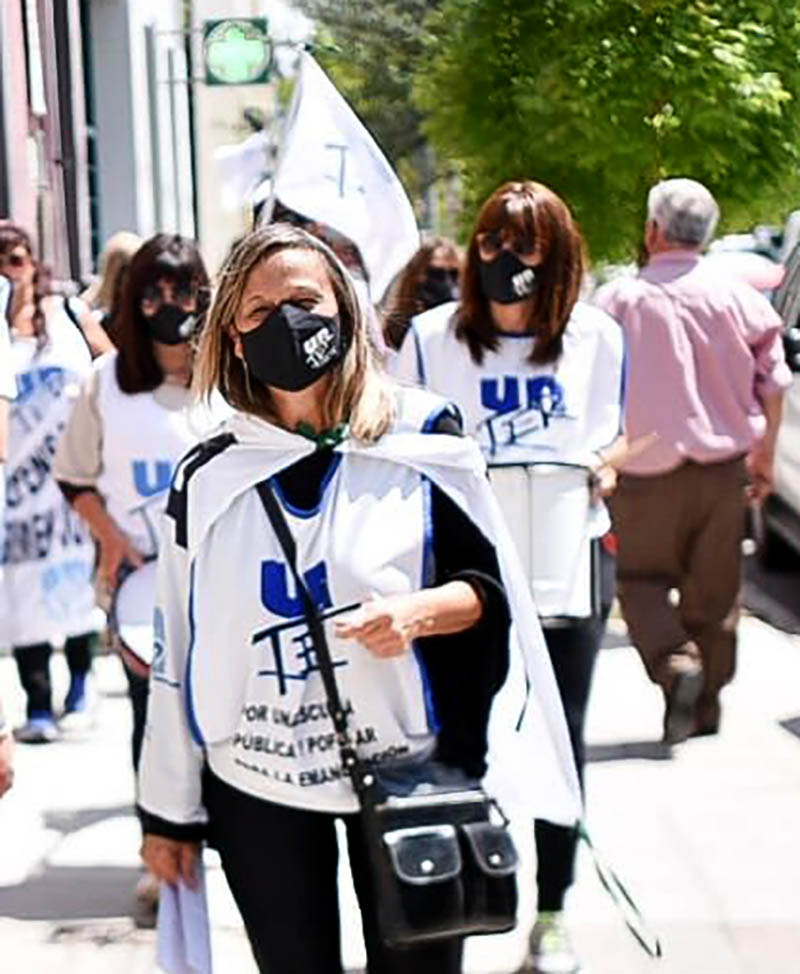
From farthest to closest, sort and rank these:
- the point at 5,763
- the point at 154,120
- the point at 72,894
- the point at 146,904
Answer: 1. the point at 154,120
2. the point at 72,894
3. the point at 146,904
4. the point at 5,763

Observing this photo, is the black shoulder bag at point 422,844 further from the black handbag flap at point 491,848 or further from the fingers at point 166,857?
the fingers at point 166,857

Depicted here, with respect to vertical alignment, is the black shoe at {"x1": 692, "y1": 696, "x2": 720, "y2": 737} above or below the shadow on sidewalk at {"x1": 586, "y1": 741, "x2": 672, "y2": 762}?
above

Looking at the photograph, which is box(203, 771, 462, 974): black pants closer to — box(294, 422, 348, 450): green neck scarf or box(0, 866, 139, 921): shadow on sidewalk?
box(294, 422, 348, 450): green neck scarf

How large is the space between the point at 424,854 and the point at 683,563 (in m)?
4.77

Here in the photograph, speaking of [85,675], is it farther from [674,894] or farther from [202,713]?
[202,713]

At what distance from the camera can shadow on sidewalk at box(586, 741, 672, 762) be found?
25.4 ft

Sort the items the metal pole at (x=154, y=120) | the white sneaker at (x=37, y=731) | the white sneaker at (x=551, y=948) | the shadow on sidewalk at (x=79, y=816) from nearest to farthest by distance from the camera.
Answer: the white sneaker at (x=551, y=948) → the shadow on sidewalk at (x=79, y=816) → the white sneaker at (x=37, y=731) → the metal pole at (x=154, y=120)

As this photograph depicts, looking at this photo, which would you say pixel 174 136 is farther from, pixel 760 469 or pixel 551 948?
pixel 551 948

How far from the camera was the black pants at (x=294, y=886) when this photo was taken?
11.4 ft

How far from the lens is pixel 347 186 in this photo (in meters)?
6.74

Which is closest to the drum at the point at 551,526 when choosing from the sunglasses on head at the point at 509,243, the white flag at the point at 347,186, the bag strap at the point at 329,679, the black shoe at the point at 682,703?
the sunglasses on head at the point at 509,243

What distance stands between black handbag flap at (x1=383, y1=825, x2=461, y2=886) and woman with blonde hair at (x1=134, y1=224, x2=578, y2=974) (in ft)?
0.34

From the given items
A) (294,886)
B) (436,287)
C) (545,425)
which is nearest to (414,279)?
(436,287)

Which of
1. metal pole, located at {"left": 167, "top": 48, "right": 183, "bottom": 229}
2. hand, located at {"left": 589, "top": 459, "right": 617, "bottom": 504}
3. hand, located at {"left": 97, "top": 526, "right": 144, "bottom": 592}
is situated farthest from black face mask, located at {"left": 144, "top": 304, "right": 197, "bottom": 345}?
metal pole, located at {"left": 167, "top": 48, "right": 183, "bottom": 229}
